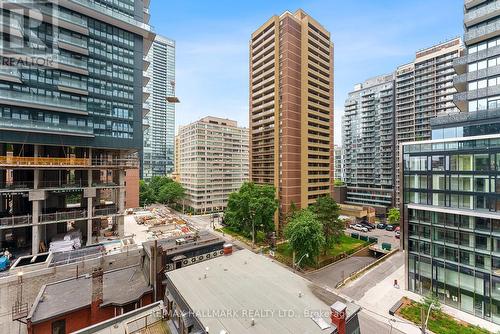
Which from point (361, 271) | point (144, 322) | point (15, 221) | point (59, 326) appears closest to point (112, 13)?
point (15, 221)

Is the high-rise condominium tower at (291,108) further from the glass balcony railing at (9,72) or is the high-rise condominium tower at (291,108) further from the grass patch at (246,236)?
the glass balcony railing at (9,72)

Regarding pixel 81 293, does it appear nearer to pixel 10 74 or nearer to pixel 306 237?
pixel 306 237

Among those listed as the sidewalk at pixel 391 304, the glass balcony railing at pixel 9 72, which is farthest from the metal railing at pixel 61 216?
the sidewalk at pixel 391 304

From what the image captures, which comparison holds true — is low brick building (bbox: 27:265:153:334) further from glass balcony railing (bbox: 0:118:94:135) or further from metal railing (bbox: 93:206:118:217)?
glass balcony railing (bbox: 0:118:94:135)

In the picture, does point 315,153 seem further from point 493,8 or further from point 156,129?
point 156,129

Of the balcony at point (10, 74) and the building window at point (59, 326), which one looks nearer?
the building window at point (59, 326)

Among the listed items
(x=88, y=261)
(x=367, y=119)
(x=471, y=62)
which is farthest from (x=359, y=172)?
(x=88, y=261)

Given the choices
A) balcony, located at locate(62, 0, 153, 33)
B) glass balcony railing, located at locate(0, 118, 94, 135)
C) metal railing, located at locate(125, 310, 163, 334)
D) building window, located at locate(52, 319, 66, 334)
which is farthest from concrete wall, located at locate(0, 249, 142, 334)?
balcony, located at locate(62, 0, 153, 33)
